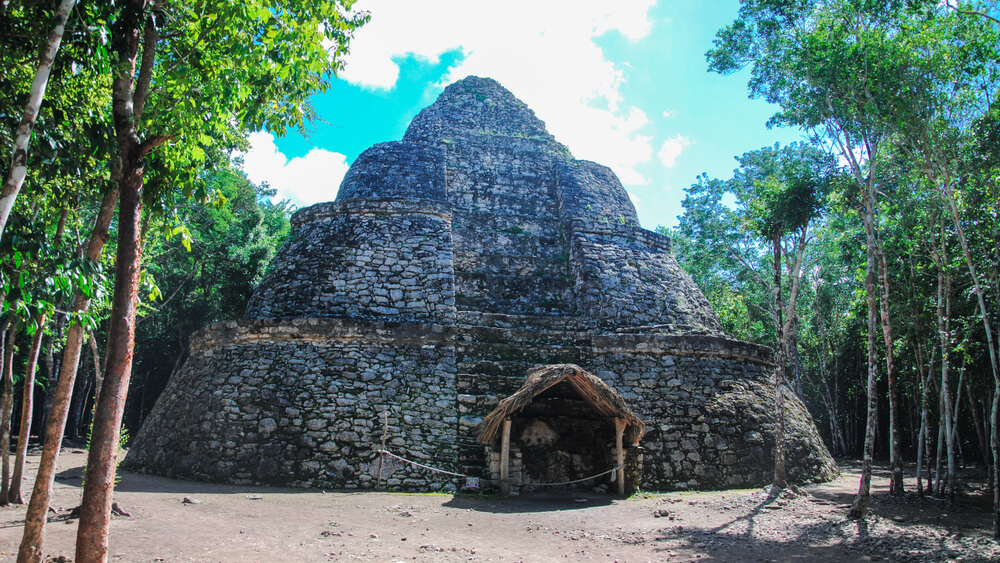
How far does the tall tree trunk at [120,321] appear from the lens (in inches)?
150

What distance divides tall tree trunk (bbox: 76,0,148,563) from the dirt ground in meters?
1.47

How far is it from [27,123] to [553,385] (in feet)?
23.5

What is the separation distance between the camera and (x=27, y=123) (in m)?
3.40

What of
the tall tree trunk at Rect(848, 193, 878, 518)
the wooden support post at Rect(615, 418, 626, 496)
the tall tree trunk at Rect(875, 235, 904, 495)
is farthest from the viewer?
the wooden support post at Rect(615, 418, 626, 496)

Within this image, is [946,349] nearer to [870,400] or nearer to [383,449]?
[870,400]

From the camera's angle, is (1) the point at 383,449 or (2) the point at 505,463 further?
(1) the point at 383,449

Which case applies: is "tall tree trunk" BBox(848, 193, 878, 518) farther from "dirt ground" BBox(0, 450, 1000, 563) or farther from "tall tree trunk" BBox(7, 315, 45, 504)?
"tall tree trunk" BBox(7, 315, 45, 504)

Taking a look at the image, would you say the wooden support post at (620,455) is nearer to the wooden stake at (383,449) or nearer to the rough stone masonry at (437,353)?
the rough stone masonry at (437,353)

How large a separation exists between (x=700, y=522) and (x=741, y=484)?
289 cm

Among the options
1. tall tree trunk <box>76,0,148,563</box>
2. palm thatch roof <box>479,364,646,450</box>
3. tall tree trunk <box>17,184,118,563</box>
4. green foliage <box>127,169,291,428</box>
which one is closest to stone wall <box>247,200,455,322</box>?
palm thatch roof <box>479,364,646,450</box>

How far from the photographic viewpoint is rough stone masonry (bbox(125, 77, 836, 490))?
9102 millimetres

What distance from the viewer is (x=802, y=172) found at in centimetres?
1014

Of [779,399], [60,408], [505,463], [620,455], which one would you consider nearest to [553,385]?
[505,463]

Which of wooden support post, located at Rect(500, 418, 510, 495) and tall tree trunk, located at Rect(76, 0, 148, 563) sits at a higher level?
tall tree trunk, located at Rect(76, 0, 148, 563)
